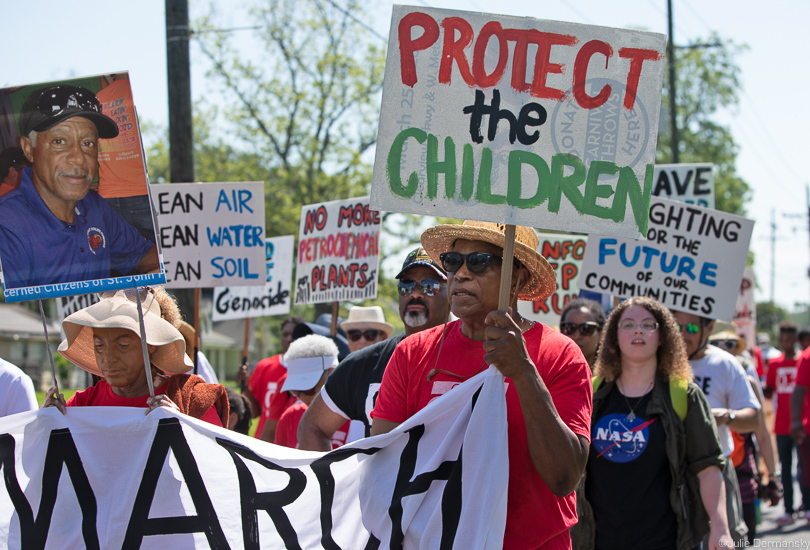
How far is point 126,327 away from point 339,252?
4.13 meters

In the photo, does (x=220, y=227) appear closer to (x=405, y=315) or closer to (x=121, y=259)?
(x=405, y=315)

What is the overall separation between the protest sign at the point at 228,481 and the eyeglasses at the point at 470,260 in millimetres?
402

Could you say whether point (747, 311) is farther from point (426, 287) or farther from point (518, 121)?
point (518, 121)

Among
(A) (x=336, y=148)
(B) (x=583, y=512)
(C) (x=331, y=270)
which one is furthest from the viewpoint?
(A) (x=336, y=148)

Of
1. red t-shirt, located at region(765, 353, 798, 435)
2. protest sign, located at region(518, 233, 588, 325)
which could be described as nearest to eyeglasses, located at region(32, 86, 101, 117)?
protest sign, located at region(518, 233, 588, 325)

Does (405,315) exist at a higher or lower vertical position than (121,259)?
lower

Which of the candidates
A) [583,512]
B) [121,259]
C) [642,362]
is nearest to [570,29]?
[121,259]

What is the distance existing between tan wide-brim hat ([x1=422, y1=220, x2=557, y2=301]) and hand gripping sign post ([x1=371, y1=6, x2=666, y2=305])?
0.17m

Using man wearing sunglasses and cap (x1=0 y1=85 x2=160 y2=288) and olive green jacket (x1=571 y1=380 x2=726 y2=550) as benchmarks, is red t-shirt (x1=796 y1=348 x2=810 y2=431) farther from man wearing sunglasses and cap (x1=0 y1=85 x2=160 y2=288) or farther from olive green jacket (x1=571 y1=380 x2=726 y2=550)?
man wearing sunglasses and cap (x1=0 y1=85 x2=160 y2=288)

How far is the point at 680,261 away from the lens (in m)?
6.44

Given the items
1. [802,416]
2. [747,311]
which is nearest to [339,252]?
[802,416]

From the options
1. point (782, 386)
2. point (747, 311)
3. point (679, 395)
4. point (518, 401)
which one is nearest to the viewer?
point (518, 401)

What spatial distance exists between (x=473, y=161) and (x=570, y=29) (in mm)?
551

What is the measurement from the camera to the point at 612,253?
6.61 m
